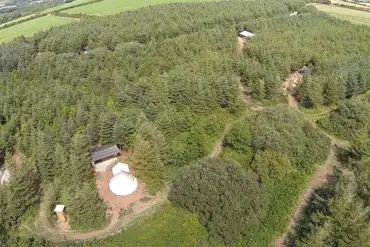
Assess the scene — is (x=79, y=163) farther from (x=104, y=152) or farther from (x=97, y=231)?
(x=97, y=231)

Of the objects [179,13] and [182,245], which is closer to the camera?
[182,245]

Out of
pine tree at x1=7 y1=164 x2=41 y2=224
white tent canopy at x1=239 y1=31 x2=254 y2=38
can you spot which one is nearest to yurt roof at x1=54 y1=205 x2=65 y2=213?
pine tree at x1=7 y1=164 x2=41 y2=224

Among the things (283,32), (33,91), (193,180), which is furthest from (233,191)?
(283,32)

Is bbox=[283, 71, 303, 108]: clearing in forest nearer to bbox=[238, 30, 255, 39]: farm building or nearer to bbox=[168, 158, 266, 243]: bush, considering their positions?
bbox=[238, 30, 255, 39]: farm building

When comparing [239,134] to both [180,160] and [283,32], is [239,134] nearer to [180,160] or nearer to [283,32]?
[180,160]

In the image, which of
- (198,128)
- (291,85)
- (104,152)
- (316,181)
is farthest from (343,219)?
(291,85)

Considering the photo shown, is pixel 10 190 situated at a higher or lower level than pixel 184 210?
higher
